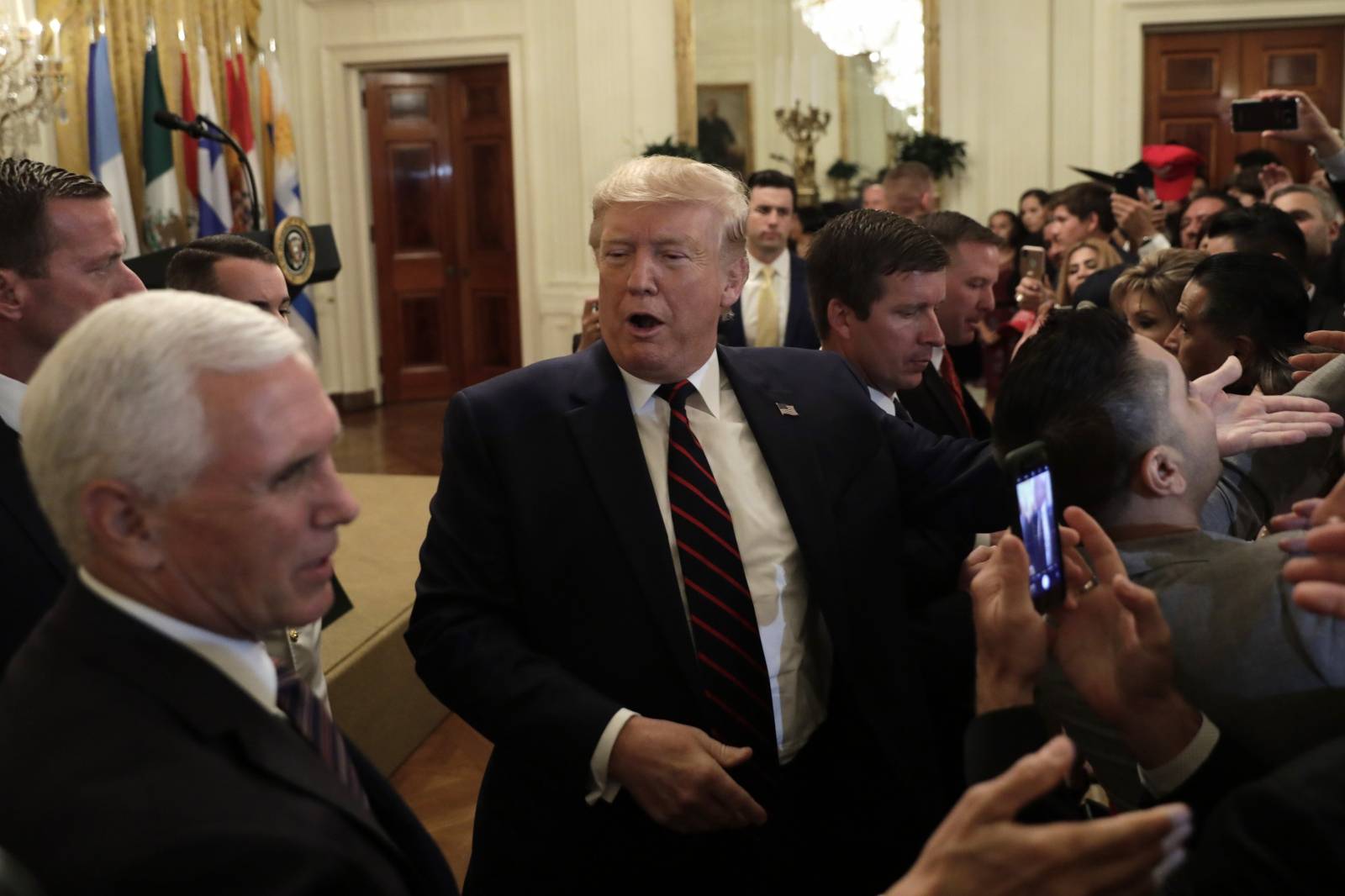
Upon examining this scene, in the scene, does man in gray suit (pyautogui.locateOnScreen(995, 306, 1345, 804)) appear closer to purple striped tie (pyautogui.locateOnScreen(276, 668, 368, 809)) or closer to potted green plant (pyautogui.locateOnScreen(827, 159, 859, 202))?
purple striped tie (pyautogui.locateOnScreen(276, 668, 368, 809))

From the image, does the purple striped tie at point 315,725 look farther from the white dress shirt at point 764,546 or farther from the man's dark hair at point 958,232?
the man's dark hair at point 958,232

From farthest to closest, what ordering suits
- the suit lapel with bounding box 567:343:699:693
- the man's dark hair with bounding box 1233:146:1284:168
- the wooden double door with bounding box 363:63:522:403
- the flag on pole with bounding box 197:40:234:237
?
1. the wooden double door with bounding box 363:63:522:403
2. the flag on pole with bounding box 197:40:234:237
3. the man's dark hair with bounding box 1233:146:1284:168
4. the suit lapel with bounding box 567:343:699:693

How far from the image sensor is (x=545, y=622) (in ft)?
6.22

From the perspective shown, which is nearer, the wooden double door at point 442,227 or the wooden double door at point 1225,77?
the wooden double door at point 1225,77

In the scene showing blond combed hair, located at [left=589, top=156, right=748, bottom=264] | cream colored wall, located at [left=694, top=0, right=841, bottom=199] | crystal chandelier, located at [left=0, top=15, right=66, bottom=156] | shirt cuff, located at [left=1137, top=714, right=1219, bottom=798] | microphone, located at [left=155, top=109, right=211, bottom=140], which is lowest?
shirt cuff, located at [left=1137, top=714, right=1219, bottom=798]

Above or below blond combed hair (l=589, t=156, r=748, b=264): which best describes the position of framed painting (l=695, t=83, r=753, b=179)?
above

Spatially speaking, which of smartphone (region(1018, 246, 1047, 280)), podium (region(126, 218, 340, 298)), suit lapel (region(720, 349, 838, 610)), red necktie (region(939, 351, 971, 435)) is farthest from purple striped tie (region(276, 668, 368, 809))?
smartphone (region(1018, 246, 1047, 280))

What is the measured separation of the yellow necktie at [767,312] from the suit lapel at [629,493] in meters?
3.49

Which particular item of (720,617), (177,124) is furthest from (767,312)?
(720,617)

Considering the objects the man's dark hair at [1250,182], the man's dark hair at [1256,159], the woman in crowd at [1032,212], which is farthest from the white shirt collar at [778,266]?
the woman in crowd at [1032,212]

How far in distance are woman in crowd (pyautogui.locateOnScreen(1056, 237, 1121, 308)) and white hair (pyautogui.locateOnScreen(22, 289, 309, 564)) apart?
4573mm

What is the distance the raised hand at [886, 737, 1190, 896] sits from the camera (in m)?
1.04

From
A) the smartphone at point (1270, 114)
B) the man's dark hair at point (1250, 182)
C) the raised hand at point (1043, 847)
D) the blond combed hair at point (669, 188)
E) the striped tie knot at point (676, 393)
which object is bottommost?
the raised hand at point (1043, 847)

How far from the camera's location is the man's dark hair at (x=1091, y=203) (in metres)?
5.98
